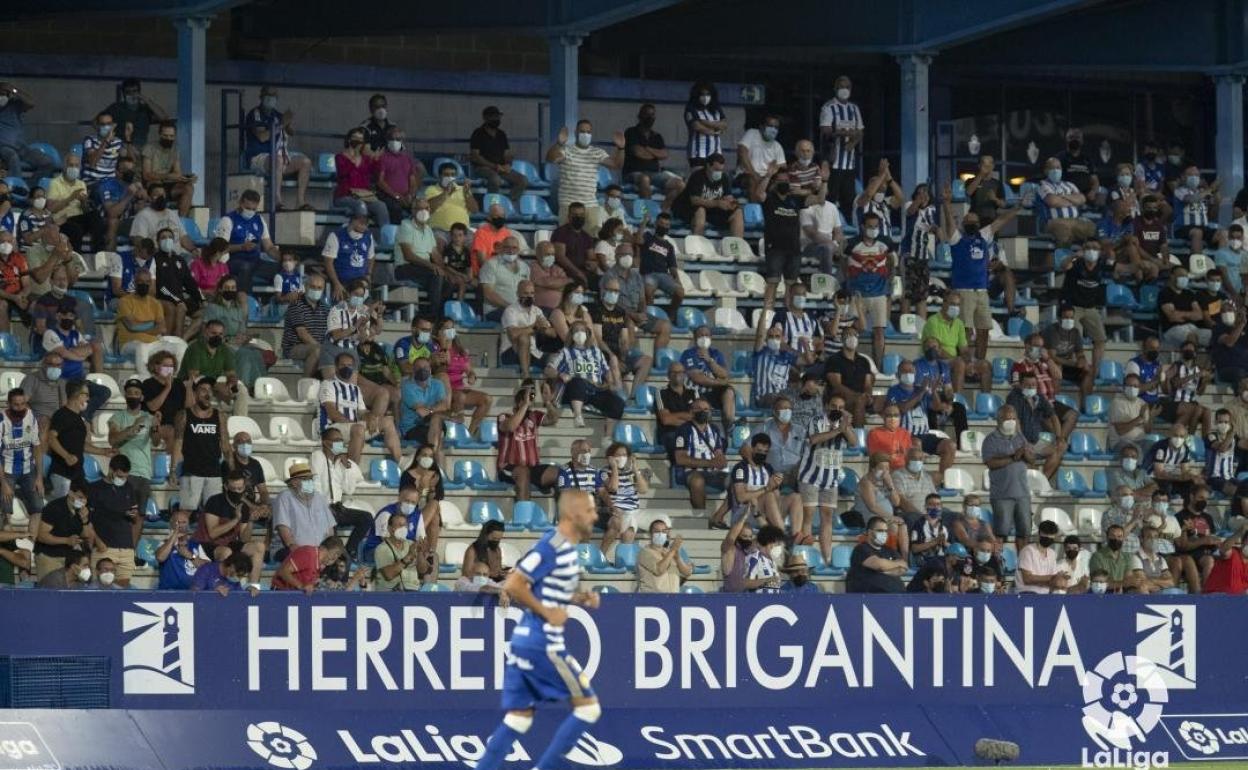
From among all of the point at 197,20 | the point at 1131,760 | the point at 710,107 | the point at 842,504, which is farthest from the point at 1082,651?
the point at 197,20

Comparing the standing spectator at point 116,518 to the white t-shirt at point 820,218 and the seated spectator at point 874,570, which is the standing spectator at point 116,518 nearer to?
the seated spectator at point 874,570

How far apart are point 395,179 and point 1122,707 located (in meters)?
Answer: 9.85

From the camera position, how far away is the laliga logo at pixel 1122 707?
19.2 m

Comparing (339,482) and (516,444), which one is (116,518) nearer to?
(339,482)

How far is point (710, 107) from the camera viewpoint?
2812 cm

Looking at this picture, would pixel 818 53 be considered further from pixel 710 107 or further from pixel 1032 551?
pixel 1032 551

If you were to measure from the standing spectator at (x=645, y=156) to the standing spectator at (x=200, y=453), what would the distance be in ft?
25.3

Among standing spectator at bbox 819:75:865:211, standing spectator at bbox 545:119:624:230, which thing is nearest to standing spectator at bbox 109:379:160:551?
standing spectator at bbox 545:119:624:230

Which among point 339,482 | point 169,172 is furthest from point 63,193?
point 339,482

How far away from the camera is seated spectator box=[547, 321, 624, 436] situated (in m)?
24.0

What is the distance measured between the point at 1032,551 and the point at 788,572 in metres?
2.50

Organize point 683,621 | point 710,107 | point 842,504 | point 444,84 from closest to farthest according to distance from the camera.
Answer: point 683,621 < point 842,504 < point 710,107 < point 444,84

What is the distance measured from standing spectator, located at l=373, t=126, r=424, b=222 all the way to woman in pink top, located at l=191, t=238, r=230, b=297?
255 centimetres

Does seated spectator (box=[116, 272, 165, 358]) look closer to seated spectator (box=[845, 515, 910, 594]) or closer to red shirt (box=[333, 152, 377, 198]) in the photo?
red shirt (box=[333, 152, 377, 198])
